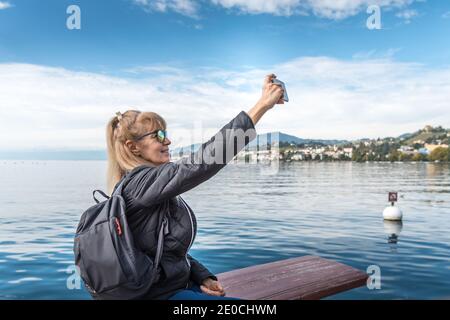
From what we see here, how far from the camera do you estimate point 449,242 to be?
13820mm

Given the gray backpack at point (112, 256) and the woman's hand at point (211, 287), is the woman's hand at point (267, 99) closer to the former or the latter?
the gray backpack at point (112, 256)

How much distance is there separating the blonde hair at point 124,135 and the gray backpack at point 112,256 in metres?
0.25

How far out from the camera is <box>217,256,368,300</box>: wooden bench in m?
4.45

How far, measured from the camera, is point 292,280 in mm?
4812

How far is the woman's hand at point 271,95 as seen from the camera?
2.01 metres

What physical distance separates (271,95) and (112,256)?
1.03m

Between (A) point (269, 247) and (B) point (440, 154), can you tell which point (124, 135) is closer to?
(A) point (269, 247)

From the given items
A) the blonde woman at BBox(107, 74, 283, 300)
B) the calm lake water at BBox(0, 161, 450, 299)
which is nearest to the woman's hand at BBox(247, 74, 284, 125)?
the blonde woman at BBox(107, 74, 283, 300)

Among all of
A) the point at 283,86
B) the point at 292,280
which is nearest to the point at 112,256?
the point at 283,86

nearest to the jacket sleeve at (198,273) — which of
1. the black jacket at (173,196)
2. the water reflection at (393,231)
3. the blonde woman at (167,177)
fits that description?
the blonde woman at (167,177)

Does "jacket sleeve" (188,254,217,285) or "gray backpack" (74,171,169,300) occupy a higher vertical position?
"gray backpack" (74,171,169,300)

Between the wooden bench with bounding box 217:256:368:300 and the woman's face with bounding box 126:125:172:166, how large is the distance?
7.90ft

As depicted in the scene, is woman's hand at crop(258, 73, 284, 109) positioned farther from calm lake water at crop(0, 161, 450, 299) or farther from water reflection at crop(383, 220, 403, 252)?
water reflection at crop(383, 220, 403, 252)
